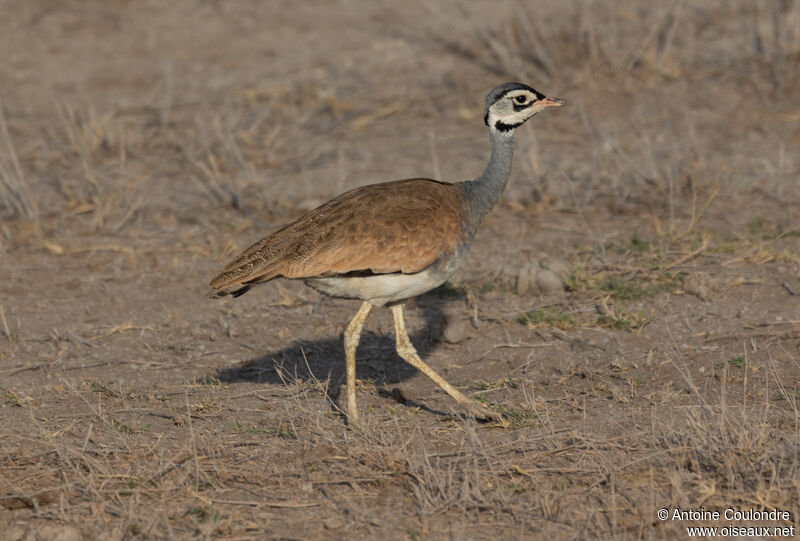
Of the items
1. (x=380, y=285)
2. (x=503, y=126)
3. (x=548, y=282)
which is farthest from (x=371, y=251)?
(x=548, y=282)

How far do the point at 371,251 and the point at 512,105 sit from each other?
1.19 metres

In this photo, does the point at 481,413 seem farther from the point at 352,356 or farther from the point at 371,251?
the point at 371,251

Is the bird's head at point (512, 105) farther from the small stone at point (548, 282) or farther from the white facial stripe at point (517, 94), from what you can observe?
the small stone at point (548, 282)

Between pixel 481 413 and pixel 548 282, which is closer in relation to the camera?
pixel 481 413

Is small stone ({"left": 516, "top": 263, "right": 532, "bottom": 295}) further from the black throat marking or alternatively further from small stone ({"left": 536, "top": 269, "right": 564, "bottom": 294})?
the black throat marking

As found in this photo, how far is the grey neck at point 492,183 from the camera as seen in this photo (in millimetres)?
5379

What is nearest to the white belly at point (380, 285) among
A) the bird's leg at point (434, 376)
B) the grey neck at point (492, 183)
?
the bird's leg at point (434, 376)

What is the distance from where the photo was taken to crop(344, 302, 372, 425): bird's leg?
4980 mm

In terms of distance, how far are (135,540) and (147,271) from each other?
12.6 feet

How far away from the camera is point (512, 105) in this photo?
216 inches

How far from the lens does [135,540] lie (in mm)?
3922

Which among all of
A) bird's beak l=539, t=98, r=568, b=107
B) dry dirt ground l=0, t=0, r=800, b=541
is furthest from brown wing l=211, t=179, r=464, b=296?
bird's beak l=539, t=98, r=568, b=107

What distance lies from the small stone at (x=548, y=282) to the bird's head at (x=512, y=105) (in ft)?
5.15

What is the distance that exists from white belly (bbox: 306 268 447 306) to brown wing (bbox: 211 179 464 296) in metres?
0.05
